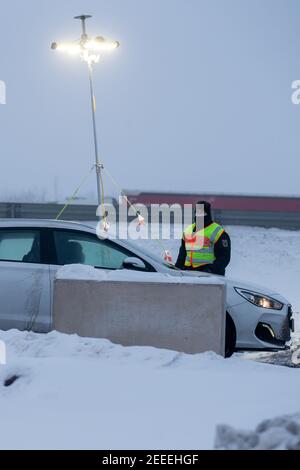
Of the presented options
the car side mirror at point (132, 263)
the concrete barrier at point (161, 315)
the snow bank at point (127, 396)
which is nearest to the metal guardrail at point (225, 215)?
the car side mirror at point (132, 263)

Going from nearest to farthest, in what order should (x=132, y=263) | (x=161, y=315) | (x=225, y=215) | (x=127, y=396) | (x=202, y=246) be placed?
(x=127, y=396)
(x=161, y=315)
(x=132, y=263)
(x=202, y=246)
(x=225, y=215)

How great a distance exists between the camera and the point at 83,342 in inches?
320

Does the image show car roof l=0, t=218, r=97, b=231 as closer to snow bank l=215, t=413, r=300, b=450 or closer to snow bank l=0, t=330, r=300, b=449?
snow bank l=0, t=330, r=300, b=449

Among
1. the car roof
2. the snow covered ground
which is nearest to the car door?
the car roof

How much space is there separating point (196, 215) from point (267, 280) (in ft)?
30.8

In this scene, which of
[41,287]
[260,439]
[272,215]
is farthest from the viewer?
[272,215]

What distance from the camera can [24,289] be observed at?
10.1m

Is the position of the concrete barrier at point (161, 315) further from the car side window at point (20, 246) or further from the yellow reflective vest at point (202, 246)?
the yellow reflective vest at point (202, 246)

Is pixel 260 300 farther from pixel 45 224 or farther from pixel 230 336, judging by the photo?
pixel 45 224

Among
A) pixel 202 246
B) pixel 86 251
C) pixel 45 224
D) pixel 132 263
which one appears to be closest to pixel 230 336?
pixel 132 263

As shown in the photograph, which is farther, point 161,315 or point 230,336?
point 230,336

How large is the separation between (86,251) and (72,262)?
21 centimetres
